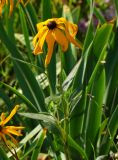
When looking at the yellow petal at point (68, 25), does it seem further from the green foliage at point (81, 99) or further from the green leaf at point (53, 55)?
the green leaf at point (53, 55)

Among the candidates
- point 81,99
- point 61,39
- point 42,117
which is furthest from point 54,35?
point 81,99

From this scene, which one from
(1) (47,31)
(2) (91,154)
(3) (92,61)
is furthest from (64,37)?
(2) (91,154)

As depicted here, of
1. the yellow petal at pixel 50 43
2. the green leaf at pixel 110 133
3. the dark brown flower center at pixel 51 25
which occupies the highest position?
the dark brown flower center at pixel 51 25

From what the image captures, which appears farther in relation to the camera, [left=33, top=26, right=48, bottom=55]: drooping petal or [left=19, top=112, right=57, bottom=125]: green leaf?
[left=19, top=112, right=57, bottom=125]: green leaf

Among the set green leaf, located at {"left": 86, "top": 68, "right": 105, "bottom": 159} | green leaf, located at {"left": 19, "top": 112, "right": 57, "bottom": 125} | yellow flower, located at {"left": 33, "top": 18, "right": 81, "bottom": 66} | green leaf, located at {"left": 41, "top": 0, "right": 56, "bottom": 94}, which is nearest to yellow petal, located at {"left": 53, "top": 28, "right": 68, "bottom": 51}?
yellow flower, located at {"left": 33, "top": 18, "right": 81, "bottom": 66}

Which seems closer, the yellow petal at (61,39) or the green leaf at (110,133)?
the yellow petal at (61,39)

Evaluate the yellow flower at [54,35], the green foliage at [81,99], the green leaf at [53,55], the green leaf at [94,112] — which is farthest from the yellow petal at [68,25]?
the green leaf at [53,55]

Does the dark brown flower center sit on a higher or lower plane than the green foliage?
higher

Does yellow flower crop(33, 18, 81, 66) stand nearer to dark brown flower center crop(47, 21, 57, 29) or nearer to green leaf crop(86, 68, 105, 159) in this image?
dark brown flower center crop(47, 21, 57, 29)

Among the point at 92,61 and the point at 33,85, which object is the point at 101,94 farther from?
the point at 33,85
